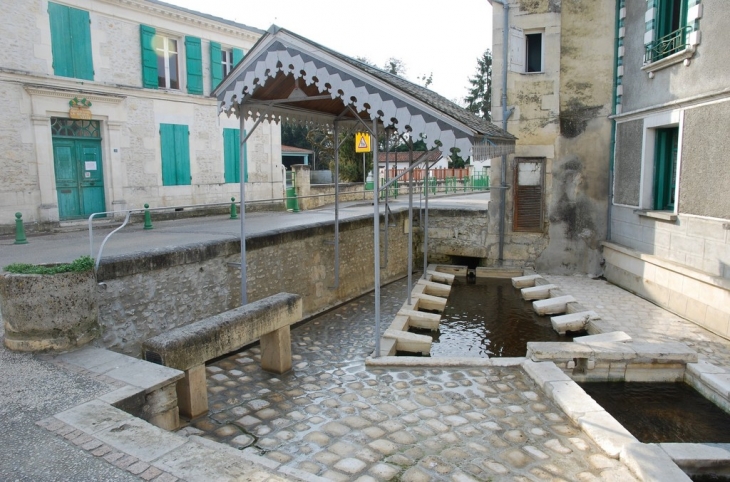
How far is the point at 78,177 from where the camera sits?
12148 mm

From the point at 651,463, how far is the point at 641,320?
5.01m

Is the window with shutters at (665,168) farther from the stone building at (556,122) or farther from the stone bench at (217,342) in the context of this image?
the stone bench at (217,342)

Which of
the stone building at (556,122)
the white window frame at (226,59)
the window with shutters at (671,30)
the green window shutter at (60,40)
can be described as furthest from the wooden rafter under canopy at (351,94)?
the white window frame at (226,59)

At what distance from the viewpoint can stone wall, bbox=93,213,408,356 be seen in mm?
5863

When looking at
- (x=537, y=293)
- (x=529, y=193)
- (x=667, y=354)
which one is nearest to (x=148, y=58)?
(x=529, y=193)

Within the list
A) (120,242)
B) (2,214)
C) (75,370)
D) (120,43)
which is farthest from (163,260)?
(120,43)

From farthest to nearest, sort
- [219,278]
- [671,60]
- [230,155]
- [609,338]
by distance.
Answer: [230,155] → [671,60] → [219,278] → [609,338]

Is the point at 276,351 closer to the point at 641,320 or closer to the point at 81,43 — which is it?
the point at 641,320

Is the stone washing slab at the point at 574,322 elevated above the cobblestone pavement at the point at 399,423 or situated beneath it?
situated beneath

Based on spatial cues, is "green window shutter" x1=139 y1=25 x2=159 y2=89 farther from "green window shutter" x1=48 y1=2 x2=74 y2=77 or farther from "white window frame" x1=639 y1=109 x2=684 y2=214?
"white window frame" x1=639 y1=109 x2=684 y2=214

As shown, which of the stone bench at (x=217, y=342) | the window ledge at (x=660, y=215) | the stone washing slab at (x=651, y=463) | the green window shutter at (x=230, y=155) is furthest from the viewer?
the green window shutter at (x=230, y=155)

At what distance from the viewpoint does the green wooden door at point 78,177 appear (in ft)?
38.7

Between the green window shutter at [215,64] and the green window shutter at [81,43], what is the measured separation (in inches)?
134

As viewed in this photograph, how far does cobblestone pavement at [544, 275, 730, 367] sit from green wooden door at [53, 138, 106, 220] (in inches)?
436
